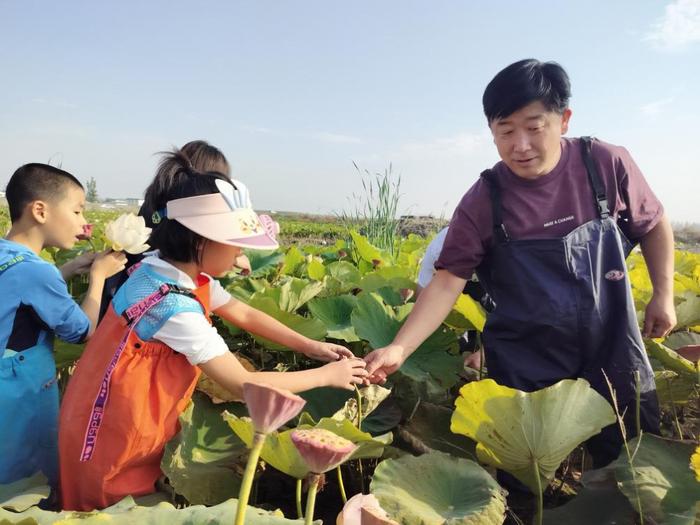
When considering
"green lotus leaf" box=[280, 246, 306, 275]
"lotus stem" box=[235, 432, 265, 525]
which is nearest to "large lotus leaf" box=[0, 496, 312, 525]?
"lotus stem" box=[235, 432, 265, 525]

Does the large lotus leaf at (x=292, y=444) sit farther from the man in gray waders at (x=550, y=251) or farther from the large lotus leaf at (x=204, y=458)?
the man in gray waders at (x=550, y=251)

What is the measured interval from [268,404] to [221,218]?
87 cm

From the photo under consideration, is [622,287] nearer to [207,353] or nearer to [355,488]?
[355,488]

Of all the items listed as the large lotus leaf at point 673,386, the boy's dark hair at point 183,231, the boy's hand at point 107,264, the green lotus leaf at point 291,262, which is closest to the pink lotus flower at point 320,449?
the boy's dark hair at point 183,231

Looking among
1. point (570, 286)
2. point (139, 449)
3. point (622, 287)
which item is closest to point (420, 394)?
point (570, 286)

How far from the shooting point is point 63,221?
1.88 m

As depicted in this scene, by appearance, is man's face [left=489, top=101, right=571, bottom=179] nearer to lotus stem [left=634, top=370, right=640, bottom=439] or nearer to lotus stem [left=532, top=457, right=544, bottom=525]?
lotus stem [left=634, top=370, right=640, bottom=439]

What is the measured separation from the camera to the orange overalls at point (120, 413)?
1.33 metres

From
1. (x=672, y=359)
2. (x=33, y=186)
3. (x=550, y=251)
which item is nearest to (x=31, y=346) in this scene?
(x=33, y=186)

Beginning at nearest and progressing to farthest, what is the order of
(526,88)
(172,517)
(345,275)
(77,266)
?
(172,517) < (526,88) < (77,266) < (345,275)

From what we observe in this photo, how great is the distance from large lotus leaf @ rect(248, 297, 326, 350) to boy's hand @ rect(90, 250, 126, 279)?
45 cm

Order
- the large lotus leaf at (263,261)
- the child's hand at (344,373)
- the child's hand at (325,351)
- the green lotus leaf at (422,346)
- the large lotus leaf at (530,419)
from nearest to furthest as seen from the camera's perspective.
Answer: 1. the large lotus leaf at (530,419)
2. the child's hand at (344,373)
3. the child's hand at (325,351)
4. the green lotus leaf at (422,346)
5. the large lotus leaf at (263,261)

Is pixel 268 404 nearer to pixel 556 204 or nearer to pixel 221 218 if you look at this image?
pixel 221 218

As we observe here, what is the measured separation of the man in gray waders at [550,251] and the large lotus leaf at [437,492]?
0.38 m
